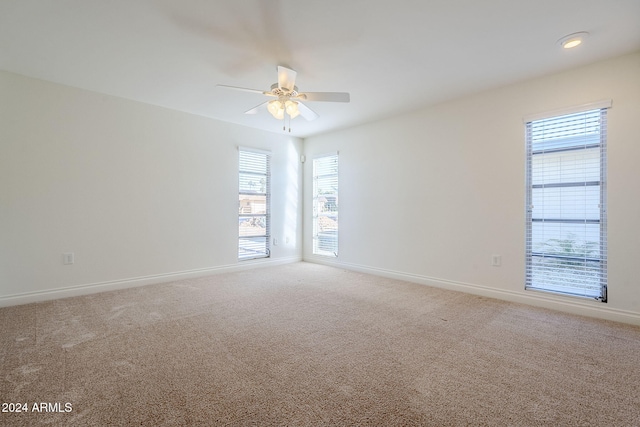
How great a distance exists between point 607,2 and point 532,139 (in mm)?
1460

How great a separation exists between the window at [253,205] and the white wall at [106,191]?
0.58 ft

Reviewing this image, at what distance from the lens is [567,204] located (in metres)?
3.10

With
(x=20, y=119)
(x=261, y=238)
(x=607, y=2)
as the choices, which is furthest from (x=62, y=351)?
(x=607, y=2)

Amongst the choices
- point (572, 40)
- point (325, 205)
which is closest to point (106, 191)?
point (325, 205)

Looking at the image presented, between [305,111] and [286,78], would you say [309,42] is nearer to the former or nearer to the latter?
[286,78]

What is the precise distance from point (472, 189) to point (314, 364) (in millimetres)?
2968

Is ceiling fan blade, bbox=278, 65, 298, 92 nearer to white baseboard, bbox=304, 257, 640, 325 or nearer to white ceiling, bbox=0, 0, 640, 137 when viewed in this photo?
white ceiling, bbox=0, 0, 640, 137

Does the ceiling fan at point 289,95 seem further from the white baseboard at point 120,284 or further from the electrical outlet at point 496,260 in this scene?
the white baseboard at point 120,284

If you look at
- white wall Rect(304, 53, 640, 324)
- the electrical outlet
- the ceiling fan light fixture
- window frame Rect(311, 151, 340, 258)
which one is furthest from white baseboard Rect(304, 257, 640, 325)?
the ceiling fan light fixture

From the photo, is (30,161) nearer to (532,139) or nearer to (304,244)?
(304,244)

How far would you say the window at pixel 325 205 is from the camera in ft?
18.1

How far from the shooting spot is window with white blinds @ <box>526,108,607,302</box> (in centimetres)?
293

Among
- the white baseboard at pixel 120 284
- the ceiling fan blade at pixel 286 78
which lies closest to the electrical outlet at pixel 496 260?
the ceiling fan blade at pixel 286 78

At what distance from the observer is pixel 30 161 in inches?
128
